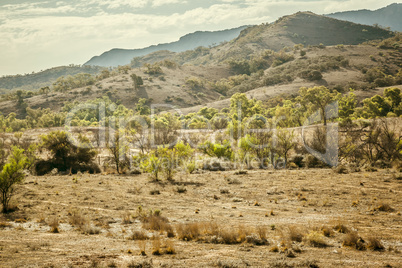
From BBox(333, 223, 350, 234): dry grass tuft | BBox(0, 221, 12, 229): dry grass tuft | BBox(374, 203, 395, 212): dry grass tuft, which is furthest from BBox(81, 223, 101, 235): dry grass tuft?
BBox(374, 203, 395, 212): dry grass tuft

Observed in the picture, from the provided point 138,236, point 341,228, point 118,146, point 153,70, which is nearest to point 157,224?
point 138,236

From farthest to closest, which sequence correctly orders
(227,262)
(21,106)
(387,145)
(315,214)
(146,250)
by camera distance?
(21,106)
(387,145)
(315,214)
(146,250)
(227,262)

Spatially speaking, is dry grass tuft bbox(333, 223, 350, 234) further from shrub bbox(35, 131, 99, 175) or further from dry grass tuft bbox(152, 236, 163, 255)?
shrub bbox(35, 131, 99, 175)

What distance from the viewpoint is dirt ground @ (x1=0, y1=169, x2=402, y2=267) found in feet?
28.1

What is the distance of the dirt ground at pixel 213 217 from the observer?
8.58 metres

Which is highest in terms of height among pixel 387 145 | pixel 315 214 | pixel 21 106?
pixel 21 106

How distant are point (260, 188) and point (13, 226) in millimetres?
15115

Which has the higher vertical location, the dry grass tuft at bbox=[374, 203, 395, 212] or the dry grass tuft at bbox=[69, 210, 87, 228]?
the dry grass tuft at bbox=[69, 210, 87, 228]

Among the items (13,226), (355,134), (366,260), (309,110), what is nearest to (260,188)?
Result: (366,260)

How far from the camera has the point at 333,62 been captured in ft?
375

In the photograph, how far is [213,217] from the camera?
14.2m

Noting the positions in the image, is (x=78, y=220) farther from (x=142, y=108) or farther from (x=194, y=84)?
(x=194, y=84)

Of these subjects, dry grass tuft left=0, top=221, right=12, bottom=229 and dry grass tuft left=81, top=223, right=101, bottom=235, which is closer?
dry grass tuft left=81, top=223, right=101, bottom=235

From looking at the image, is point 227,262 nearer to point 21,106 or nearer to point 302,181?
point 302,181
